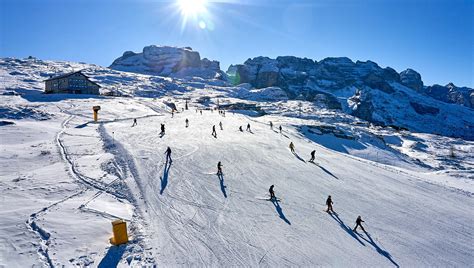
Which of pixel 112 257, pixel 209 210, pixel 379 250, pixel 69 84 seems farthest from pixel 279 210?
pixel 69 84

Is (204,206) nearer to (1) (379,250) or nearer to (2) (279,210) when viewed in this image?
(2) (279,210)

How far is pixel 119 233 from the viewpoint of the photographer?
12641 millimetres

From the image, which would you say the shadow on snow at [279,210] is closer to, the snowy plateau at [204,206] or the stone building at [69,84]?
the snowy plateau at [204,206]

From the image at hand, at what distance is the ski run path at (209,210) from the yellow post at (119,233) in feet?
0.92

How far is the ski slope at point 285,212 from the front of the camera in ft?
46.8

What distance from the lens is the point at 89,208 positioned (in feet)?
50.6

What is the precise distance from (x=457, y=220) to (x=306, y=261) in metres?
14.9

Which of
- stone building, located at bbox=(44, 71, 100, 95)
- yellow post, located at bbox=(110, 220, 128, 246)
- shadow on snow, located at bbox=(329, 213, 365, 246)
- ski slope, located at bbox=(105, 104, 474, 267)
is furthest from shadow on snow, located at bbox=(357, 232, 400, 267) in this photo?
stone building, located at bbox=(44, 71, 100, 95)

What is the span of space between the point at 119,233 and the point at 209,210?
5.97m

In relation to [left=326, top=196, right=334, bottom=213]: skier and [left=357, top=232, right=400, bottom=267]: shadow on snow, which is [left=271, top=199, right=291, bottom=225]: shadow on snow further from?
[left=357, top=232, right=400, bottom=267]: shadow on snow

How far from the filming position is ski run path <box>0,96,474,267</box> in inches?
509

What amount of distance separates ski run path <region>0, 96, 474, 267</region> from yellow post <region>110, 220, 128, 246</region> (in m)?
0.28

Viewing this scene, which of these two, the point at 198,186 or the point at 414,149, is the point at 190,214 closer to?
the point at 198,186

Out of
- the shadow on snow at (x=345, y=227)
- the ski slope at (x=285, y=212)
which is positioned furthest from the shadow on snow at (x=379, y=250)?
the shadow on snow at (x=345, y=227)
